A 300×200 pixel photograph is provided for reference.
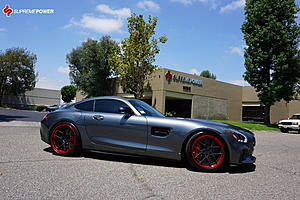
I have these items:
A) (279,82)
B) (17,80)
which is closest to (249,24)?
(279,82)

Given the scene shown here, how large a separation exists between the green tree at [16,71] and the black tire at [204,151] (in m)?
49.9

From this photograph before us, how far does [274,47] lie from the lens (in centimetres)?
2270

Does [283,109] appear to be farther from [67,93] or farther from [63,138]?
[67,93]

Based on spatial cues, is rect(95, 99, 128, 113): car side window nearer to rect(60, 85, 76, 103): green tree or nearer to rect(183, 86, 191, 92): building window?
rect(183, 86, 191, 92): building window

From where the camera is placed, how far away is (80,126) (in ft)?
15.8

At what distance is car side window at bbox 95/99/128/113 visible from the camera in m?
4.80

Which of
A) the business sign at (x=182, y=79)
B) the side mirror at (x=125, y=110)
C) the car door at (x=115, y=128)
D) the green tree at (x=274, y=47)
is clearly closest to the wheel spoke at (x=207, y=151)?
the car door at (x=115, y=128)

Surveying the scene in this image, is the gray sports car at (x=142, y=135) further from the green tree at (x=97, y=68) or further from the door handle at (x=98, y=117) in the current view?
the green tree at (x=97, y=68)

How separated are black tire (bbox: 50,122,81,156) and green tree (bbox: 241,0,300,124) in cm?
2183

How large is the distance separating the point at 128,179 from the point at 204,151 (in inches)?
58.5

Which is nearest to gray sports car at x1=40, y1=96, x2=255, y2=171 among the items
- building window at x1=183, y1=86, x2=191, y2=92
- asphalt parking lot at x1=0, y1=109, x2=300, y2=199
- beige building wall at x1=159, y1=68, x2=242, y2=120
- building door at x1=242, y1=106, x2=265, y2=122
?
asphalt parking lot at x1=0, y1=109, x2=300, y2=199

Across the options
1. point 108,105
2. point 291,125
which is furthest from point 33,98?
point 108,105

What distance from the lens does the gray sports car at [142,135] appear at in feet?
13.5

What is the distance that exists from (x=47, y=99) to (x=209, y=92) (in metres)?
47.0
